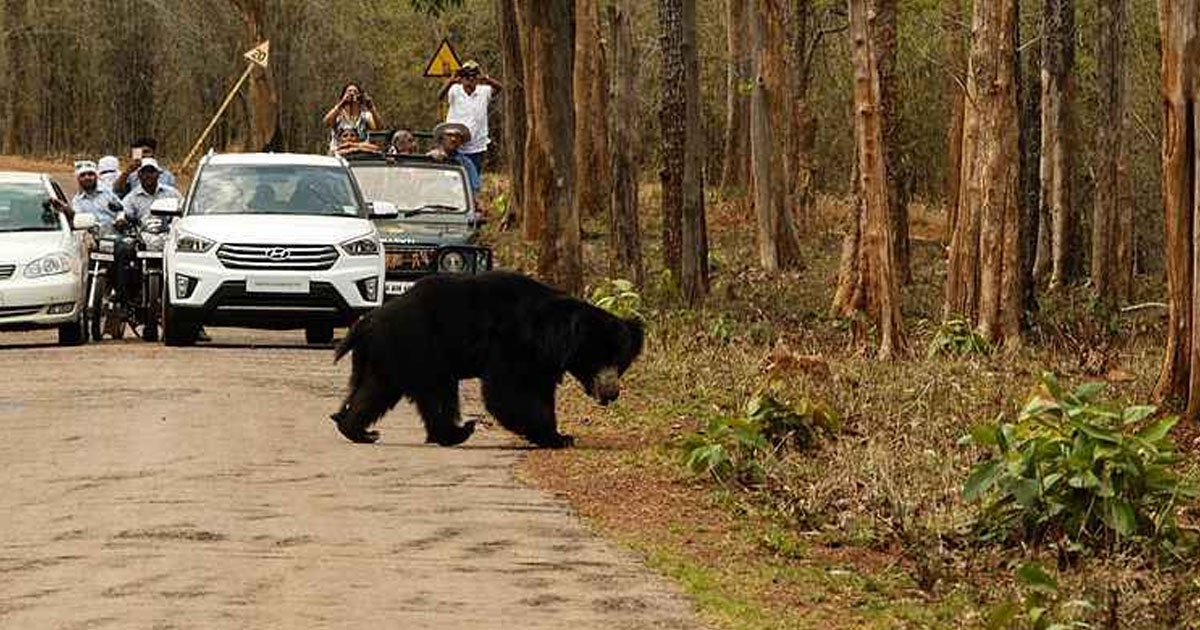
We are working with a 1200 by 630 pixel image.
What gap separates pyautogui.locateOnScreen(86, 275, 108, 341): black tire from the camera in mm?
24703

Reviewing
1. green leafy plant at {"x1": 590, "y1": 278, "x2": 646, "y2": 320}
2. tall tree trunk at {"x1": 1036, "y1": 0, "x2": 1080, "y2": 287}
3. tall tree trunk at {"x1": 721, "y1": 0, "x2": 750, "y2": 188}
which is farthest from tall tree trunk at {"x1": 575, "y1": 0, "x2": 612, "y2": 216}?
green leafy plant at {"x1": 590, "y1": 278, "x2": 646, "y2": 320}

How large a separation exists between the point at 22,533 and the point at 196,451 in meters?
3.31

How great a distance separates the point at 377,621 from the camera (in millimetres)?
9117

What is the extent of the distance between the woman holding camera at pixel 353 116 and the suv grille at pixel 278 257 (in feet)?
28.9

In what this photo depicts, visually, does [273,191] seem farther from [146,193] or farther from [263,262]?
[146,193]

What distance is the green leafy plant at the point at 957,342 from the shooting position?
22.0 meters

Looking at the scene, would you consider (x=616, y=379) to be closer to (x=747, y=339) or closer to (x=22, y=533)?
(x=22, y=533)

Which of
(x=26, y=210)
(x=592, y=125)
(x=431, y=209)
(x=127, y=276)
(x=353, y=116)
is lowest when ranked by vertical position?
(x=127, y=276)

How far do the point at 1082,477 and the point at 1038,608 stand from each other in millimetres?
2191

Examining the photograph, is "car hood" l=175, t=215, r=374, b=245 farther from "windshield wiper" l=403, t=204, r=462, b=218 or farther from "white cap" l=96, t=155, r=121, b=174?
"white cap" l=96, t=155, r=121, b=174

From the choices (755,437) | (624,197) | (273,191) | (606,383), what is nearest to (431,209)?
(273,191)

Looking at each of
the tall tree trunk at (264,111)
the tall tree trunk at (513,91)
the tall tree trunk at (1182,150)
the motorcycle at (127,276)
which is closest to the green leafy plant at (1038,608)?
the tall tree trunk at (1182,150)

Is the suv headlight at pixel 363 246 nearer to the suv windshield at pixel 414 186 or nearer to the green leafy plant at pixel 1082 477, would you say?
the suv windshield at pixel 414 186

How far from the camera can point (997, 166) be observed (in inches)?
928
